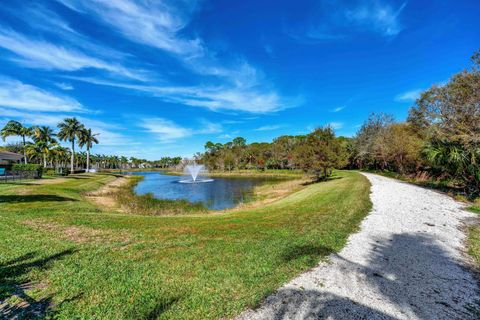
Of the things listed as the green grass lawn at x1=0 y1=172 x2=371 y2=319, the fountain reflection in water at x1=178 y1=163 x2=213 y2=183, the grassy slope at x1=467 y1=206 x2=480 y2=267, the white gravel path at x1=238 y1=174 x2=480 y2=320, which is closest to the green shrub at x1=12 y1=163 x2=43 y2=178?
the fountain reflection in water at x1=178 y1=163 x2=213 y2=183

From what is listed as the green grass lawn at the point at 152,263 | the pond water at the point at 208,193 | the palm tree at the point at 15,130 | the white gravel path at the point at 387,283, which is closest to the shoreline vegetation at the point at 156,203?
the pond water at the point at 208,193

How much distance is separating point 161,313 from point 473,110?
20.7 meters

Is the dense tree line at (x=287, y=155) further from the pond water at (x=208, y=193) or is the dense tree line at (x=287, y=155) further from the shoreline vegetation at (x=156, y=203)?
the pond water at (x=208, y=193)

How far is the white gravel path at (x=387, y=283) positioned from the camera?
3643 millimetres

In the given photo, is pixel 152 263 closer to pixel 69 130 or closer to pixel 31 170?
pixel 31 170

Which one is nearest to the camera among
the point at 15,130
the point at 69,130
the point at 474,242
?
the point at 474,242

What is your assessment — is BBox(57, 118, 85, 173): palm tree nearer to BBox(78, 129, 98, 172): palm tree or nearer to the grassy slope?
BBox(78, 129, 98, 172): palm tree

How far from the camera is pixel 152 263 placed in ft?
17.8

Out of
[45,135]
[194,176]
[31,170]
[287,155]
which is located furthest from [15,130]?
[287,155]

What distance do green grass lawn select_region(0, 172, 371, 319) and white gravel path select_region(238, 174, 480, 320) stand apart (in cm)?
38

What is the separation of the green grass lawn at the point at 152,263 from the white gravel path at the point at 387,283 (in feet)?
1.25

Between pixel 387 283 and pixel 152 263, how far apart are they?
5073mm

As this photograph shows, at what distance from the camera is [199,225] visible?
9.20 m

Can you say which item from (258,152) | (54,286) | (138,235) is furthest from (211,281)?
(258,152)
